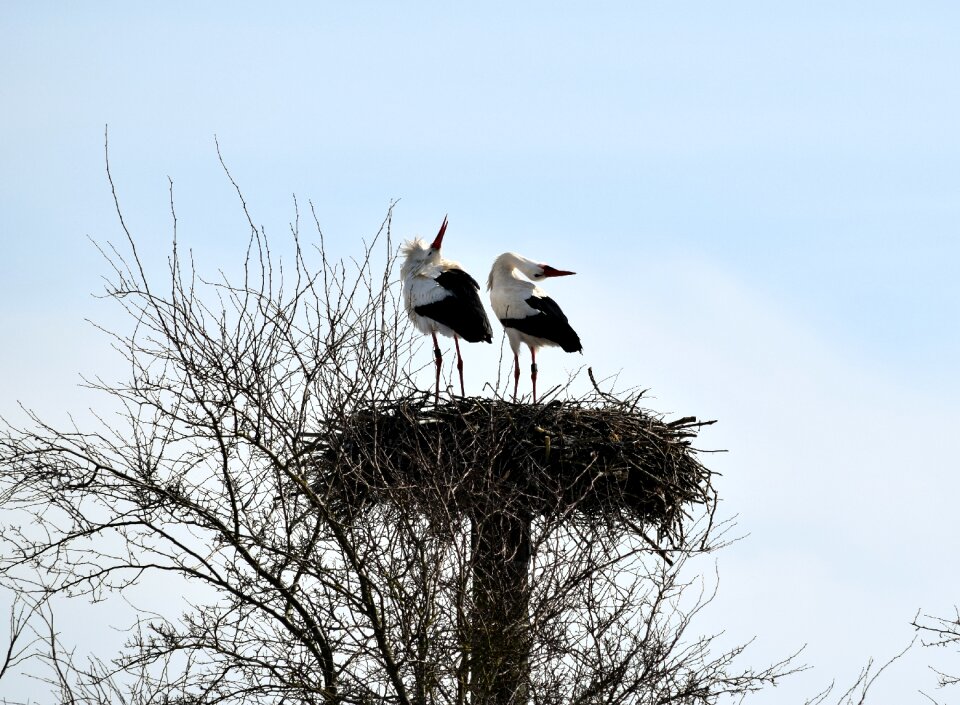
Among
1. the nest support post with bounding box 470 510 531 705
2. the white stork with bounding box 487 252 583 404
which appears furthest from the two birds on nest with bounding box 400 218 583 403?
the nest support post with bounding box 470 510 531 705

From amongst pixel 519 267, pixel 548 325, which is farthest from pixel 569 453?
pixel 519 267

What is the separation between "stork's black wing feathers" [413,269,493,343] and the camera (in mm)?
12305

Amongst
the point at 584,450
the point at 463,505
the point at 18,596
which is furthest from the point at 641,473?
the point at 18,596

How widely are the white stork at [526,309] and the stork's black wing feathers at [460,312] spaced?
0.77ft

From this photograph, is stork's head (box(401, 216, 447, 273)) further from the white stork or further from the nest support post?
the nest support post

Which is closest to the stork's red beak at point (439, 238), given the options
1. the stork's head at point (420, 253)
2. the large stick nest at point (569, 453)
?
the stork's head at point (420, 253)

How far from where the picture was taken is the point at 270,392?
7344mm

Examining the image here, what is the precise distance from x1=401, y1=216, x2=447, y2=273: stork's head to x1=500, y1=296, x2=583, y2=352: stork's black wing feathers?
96cm

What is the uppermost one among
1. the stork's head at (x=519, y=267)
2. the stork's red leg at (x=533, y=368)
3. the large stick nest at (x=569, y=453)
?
the stork's head at (x=519, y=267)

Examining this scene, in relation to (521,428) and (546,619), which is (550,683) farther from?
(521,428)

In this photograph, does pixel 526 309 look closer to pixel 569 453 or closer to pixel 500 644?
pixel 569 453

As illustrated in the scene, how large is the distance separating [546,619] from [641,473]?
10.0ft

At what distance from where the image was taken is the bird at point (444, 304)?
12312 mm

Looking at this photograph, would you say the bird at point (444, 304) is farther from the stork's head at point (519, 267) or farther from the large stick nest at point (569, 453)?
the large stick nest at point (569, 453)
